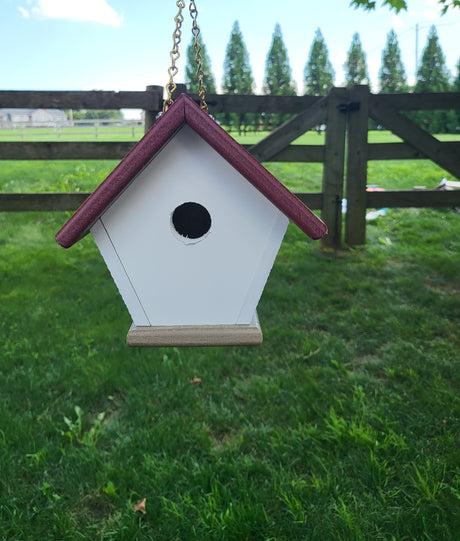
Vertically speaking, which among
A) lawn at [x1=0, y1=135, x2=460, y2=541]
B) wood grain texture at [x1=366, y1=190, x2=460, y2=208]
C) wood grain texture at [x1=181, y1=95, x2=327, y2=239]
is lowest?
lawn at [x1=0, y1=135, x2=460, y2=541]

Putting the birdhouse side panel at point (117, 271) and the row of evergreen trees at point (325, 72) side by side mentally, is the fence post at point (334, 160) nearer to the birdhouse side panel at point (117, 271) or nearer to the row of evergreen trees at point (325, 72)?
the birdhouse side panel at point (117, 271)

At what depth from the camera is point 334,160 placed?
4.98 meters

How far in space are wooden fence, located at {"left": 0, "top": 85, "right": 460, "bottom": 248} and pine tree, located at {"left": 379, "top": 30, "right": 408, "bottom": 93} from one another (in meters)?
42.7

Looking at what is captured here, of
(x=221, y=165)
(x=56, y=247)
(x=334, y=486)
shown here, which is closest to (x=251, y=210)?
(x=221, y=165)

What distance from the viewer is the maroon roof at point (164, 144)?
123cm

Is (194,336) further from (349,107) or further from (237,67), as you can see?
(237,67)

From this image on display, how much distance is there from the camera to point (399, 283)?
15.3 feet

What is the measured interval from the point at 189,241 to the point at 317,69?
45472 mm

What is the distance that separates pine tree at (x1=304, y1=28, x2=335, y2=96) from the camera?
139 ft

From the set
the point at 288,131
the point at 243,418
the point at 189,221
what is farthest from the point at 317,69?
the point at 189,221

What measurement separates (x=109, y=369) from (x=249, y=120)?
15986 mm

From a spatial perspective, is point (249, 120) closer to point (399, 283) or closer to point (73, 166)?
point (73, 166)

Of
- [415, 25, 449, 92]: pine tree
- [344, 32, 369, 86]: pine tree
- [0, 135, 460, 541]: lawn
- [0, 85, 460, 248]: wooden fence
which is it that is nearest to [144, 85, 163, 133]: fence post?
[0, 85, 460, 248]: wooden fence

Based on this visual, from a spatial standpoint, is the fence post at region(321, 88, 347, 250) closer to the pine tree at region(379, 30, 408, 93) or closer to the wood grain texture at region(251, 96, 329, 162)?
the wood grain texture at region(251, 96, 329, 162)
